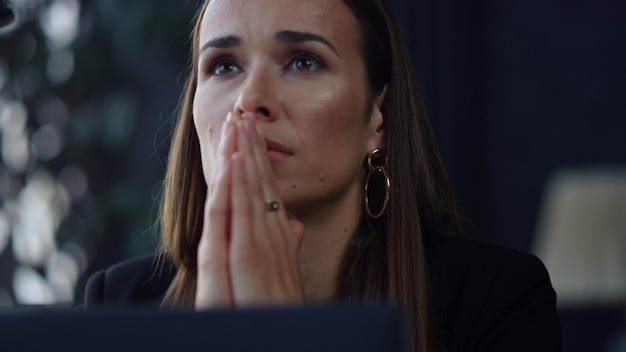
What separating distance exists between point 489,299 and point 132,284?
2.35ft

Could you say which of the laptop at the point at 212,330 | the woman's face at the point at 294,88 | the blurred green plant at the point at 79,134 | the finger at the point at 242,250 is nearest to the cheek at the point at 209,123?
the woman's face at the point at 294,88

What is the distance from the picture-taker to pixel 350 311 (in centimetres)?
61

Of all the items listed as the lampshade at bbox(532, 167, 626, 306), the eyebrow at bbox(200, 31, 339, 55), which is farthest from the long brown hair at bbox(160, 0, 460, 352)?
the lampshade at bbox(532, 167, 626, 306)

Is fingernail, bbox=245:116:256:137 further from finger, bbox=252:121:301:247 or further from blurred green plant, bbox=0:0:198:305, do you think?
blurred green plant, bbox=0:0:198:305

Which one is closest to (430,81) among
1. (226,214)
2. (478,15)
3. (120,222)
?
(478,15)

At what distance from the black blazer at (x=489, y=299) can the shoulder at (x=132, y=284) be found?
538 mm

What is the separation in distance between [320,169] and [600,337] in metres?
1.92

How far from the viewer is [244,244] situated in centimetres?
108

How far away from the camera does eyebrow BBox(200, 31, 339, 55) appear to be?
1.53 m

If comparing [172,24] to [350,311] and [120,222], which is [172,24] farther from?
[350,311]

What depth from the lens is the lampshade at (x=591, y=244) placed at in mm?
2830

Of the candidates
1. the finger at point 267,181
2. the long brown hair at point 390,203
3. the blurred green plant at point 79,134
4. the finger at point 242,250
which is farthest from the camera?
the blurred green plant at point 79,134

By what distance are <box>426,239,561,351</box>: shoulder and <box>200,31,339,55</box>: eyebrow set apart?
17.4 inches

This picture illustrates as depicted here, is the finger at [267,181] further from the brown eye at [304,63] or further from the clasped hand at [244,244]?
the brown eye at [304,63]
